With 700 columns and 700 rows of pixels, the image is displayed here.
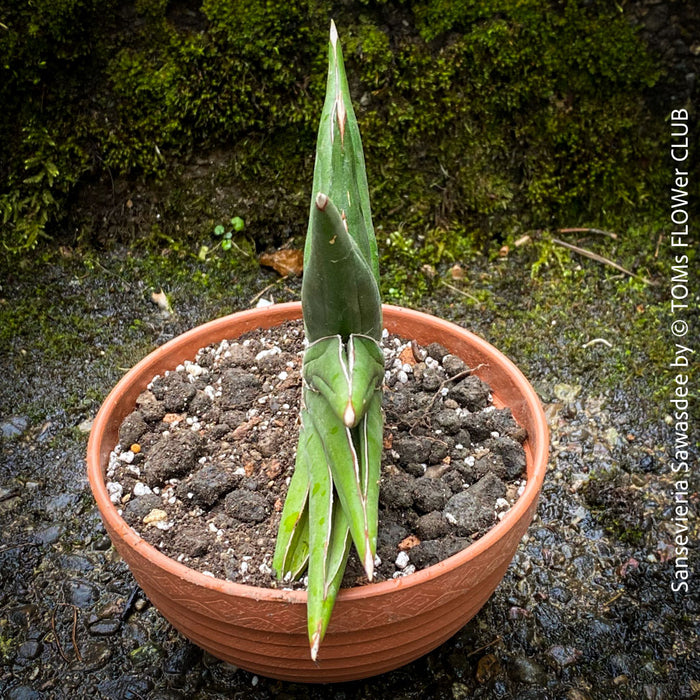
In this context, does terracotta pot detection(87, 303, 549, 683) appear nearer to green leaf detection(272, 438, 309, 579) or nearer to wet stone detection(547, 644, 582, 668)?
green leaf detection(272, 438, 309, 579)

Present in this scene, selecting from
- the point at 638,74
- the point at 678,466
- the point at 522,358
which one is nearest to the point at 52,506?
the point at 522,358

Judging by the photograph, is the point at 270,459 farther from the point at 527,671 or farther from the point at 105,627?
the point at 527,671

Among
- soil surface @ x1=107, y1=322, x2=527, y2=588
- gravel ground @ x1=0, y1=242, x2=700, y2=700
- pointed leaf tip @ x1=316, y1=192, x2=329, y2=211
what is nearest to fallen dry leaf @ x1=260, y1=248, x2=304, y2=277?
gravel ground @ x1=0, y1=242, x2=700, y2=700

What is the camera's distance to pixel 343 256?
2.47ft

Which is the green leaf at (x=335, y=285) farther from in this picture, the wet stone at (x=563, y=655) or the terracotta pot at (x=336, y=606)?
the wet stone at (x=563, y=655)

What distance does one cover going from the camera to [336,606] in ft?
2.81

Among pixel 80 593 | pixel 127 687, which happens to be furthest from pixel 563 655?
pixel 80 593

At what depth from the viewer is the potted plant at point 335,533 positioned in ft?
2.54

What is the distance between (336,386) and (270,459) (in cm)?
39

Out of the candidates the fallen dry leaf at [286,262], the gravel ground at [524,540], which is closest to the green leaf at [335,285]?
the gravel ground at [524,540]

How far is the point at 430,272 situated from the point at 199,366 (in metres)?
0.80

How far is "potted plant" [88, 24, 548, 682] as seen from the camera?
775 mm

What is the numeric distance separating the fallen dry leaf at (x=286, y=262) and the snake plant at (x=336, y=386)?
3.07 ft

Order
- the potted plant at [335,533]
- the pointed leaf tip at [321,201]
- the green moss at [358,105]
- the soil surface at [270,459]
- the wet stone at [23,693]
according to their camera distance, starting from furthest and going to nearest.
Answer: the green moss at [358,105] < the wet stone at [23,693] < the soil surface at [270,459] < the potted plant at [335,533] < the pointed leaf tip at [321,201]
